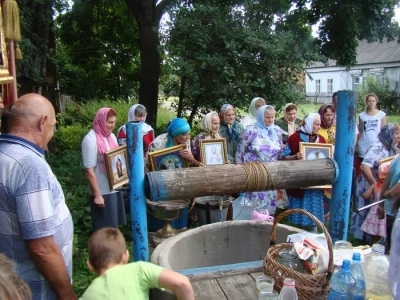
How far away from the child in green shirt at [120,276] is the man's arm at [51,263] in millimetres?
172

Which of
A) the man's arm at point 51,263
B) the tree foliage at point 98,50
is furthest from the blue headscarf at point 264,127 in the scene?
the tree foliage at point 98,50

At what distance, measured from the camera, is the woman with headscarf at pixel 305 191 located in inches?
172

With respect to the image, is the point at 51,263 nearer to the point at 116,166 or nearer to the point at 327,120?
the point at 116,166

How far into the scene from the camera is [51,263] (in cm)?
192

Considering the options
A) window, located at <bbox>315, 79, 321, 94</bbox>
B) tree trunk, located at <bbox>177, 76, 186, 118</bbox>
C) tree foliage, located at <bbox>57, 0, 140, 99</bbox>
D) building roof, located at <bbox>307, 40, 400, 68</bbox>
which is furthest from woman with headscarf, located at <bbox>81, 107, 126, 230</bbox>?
window, located at <bbox>315, 79, 321, 94</bbox>

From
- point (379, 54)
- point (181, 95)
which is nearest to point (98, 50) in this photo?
point (181, 95)

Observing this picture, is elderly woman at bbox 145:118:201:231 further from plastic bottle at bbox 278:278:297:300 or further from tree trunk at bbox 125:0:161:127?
tree trunk at bbox 125:0:161:127

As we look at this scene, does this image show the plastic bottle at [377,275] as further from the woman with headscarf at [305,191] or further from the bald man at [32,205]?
the woman with headscarf at [305,191]

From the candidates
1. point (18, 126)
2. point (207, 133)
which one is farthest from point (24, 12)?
point (18, 126)

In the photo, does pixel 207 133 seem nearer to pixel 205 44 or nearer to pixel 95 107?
pixel 205 44

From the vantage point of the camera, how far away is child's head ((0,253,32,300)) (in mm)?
1060

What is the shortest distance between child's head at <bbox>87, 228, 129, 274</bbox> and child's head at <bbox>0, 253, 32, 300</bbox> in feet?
2.19

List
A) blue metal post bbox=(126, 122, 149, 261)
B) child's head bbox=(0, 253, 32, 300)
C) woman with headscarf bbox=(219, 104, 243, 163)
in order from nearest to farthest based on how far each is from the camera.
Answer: child's head bbox=(0, 253, 32, 300)
blue metal post bbox=(126, 122, 149, 261)
woman with headscarf bbox=(219, 104, 243, 163)

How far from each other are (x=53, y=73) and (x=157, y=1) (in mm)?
5085
